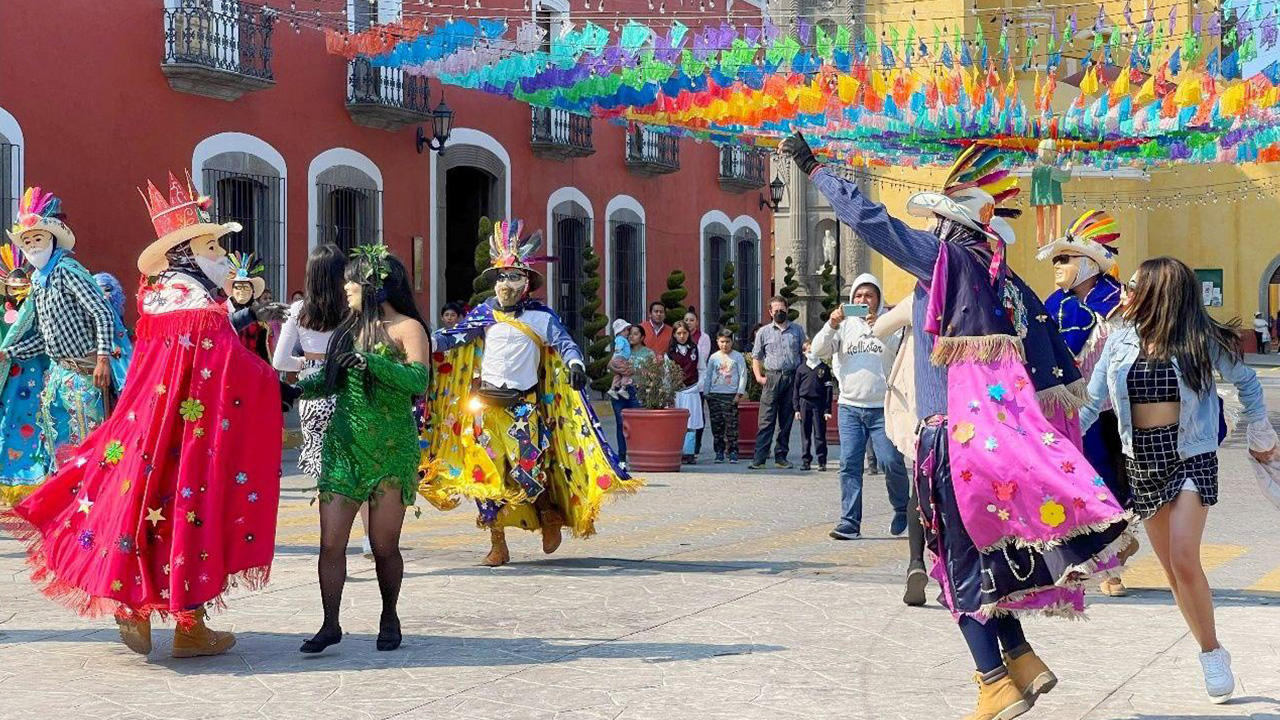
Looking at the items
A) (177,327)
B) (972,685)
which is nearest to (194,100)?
(177,327)

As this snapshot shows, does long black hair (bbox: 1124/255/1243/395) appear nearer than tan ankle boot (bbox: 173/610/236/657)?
Yes

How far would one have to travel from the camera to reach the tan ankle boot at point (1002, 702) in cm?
554

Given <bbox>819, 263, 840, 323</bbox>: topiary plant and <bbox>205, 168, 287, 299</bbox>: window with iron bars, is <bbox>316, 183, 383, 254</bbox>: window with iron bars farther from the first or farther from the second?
<bbox>819, 263, 840, 323</bbox>: topiary plant

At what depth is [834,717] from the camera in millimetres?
5848

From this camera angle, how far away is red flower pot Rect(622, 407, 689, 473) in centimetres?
1636

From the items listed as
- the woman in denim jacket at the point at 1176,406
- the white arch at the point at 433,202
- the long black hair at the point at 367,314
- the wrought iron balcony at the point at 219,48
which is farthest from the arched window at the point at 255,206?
the woman in denim jacket at the point at 1176,406

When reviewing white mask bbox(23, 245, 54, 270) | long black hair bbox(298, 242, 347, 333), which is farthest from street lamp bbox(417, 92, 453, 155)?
long black hair bbox(298, 242, 347, 333)

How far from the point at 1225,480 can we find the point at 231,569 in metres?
10.9

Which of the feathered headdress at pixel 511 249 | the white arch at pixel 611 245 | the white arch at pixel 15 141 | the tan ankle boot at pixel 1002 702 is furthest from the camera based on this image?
the white arch at pixel 611 245

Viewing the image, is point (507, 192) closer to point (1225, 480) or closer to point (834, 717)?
point (1225, 480)

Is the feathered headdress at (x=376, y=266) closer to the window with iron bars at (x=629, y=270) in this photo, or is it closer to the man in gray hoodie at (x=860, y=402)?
the man in gray hoodie at (x=860, y=402)

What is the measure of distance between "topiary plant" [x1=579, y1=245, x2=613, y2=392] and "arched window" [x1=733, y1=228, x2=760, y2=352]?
827cm

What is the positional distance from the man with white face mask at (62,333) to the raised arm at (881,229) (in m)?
5.06

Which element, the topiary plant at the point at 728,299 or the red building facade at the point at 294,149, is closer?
the red building facade at the point at 294,149
